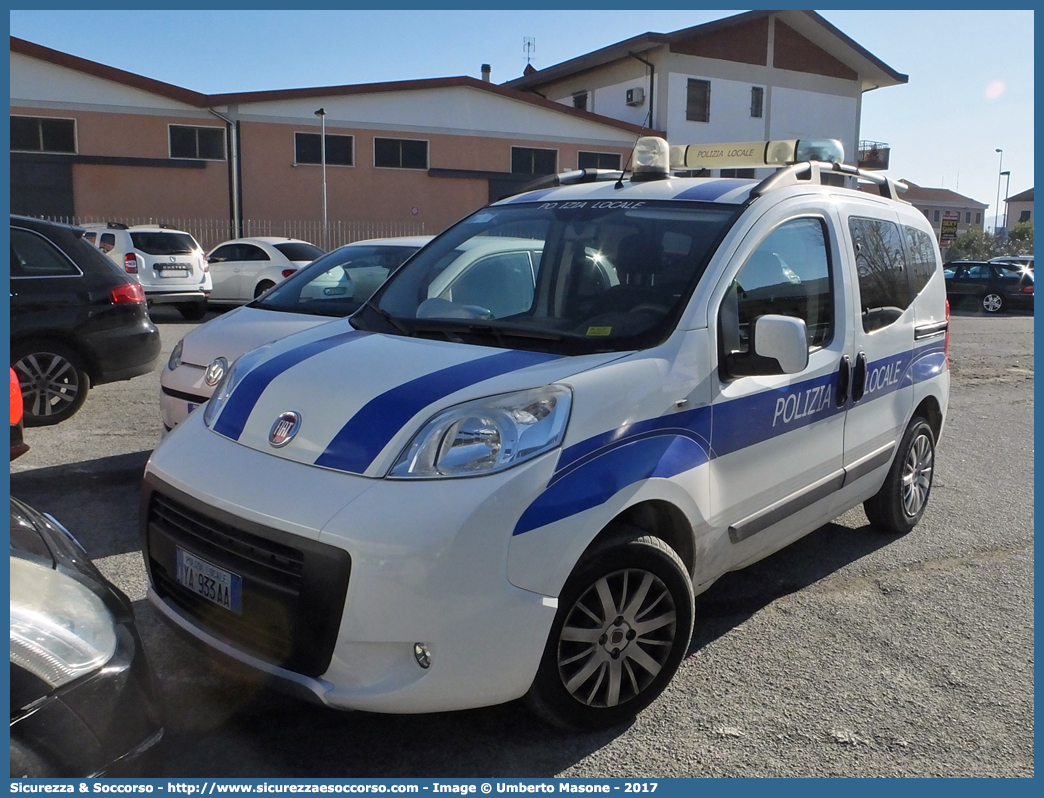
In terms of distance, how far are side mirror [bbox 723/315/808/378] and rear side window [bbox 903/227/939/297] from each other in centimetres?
190

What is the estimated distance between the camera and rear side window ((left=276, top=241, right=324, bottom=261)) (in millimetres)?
16984

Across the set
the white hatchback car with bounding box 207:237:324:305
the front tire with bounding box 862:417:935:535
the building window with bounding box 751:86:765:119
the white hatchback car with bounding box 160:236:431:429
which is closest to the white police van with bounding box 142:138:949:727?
the front tire with bounding box 862:417:935:535

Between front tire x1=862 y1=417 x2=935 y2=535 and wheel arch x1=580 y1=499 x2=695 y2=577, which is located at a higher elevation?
wheel arch x1=580 y1=499 x2=695 y2=577

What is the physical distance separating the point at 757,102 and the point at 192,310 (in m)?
26.9

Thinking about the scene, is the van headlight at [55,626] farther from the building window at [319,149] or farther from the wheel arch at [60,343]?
the building window at [319,149]

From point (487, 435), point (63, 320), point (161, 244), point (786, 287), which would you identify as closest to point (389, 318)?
point (487, 435)

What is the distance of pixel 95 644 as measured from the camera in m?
2.24

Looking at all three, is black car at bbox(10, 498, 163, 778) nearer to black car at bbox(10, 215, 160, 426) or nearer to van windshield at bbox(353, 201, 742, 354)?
van windshield at bbox(353, 201, 742, 354)

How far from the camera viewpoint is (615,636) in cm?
297

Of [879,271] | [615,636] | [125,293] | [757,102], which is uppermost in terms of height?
[757,102]

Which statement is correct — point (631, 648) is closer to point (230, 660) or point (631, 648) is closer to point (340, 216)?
point (230, 660)

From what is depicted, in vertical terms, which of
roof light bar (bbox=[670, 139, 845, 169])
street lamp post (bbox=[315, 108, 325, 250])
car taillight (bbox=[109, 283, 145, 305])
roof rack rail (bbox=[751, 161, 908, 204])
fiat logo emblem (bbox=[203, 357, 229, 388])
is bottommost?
fiat logo emblem (bbox=[203, 357, 229, 388])

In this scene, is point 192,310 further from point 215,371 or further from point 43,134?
point 43,134

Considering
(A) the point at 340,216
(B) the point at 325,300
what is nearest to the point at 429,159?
(A) the point at 340,216
